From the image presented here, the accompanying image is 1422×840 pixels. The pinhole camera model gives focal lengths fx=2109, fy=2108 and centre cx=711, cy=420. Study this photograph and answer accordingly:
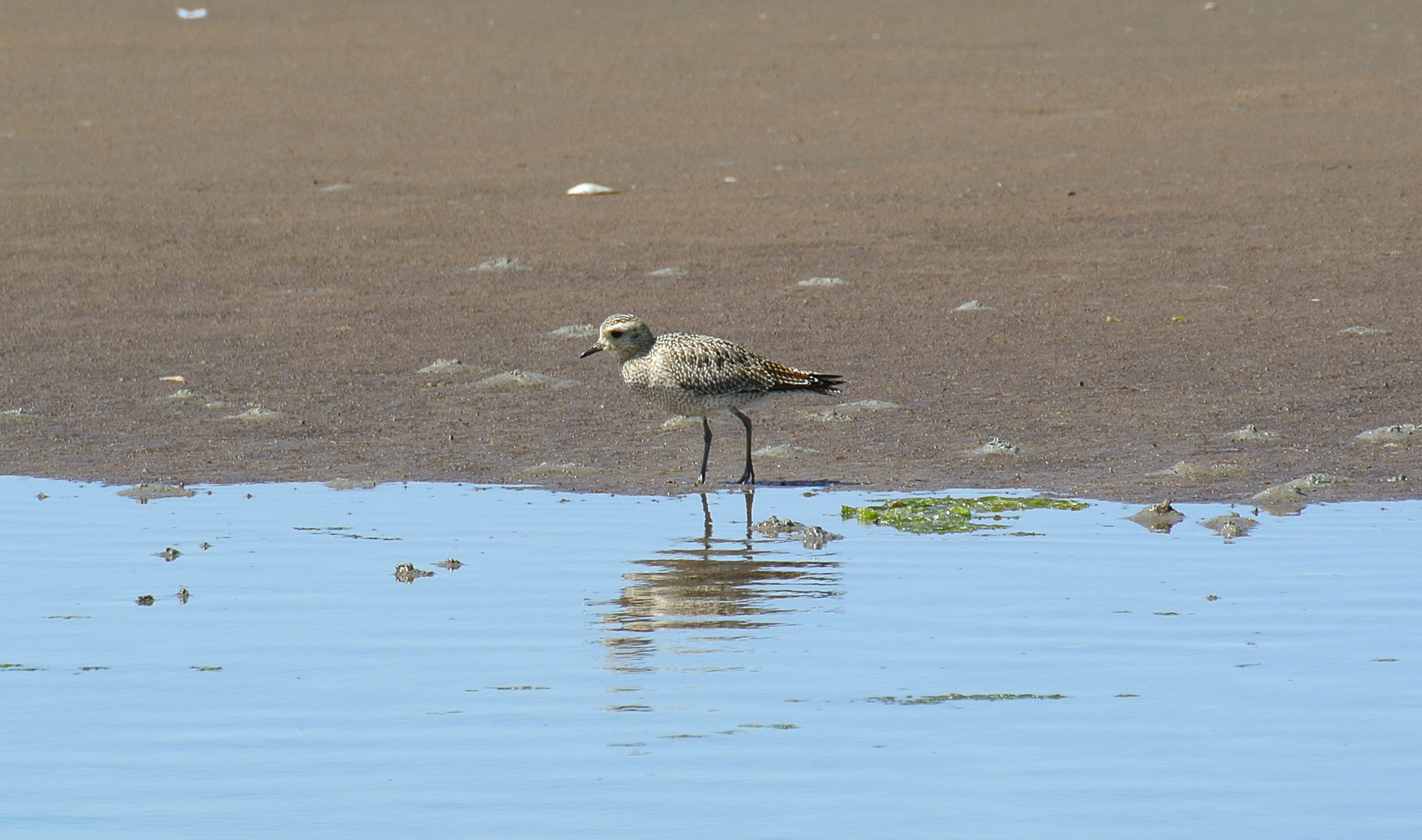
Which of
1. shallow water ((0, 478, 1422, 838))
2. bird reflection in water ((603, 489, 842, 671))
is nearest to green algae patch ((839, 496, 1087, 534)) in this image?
shallow water ((0, 478, 1422, 838))

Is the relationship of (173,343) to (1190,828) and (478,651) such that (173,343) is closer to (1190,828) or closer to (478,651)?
(478,651)

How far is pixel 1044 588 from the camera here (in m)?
8.16

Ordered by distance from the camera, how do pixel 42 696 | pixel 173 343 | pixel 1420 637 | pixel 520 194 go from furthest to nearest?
pixel 520 194 < pixel 173 343 < pixel 1420 637 < pixel 42 696

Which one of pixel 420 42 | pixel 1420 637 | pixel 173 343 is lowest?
pixel 1420 637

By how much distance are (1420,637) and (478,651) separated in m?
3.23

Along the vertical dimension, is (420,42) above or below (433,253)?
above

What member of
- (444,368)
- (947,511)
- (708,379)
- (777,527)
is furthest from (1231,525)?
(444,368)

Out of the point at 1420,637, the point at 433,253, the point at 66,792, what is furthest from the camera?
the point at 433,253

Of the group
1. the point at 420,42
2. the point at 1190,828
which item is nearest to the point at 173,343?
the point at 1190,828

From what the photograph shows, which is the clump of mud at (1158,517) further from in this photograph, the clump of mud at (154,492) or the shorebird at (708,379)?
the clump of mud at (154,492)

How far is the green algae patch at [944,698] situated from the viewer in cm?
655

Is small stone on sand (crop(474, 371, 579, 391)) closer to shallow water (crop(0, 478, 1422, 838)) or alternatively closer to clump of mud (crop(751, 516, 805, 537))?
shallow water (crop(0, 478, 1422, 838))

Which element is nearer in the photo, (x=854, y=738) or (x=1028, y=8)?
(x=854, y=738)

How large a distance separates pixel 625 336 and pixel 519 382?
1.80 metres
